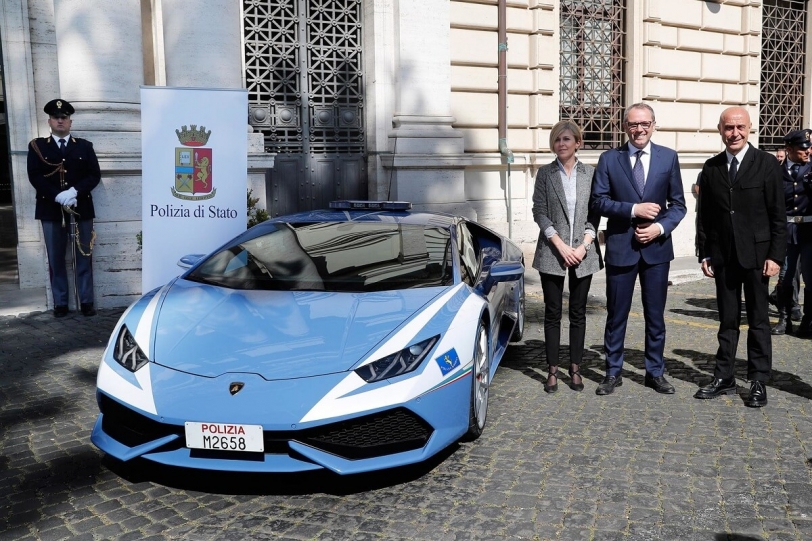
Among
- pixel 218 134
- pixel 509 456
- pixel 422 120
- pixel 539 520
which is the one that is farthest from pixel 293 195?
pixel 539 520

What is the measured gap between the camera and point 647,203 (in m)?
5.54

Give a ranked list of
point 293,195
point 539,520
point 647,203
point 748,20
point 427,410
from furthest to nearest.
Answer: point 748,20 < point 293,195 < point 647,203 < point 427,410 < point 539,520

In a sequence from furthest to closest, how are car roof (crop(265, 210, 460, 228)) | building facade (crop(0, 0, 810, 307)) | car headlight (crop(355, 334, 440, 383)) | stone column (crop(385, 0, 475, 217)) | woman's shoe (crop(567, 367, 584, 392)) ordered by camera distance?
stone column (crop(385, 0, 475, 217)) < building facade (crop(0, 0, 810, 307)) < woman's shoe (crop(567, 367, 584, 392)) < car roof (crop(265, 210, 460, 228)) < car headlight (crop(355, 334, 440, 383))

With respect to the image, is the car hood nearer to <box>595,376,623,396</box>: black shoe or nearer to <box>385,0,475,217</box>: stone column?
<box>595,376,623,396</box>: black shoe

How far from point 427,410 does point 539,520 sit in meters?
0.71

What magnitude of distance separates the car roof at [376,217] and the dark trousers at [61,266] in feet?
12.9

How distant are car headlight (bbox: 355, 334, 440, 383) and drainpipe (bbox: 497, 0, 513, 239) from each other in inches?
350

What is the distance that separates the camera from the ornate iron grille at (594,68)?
14.0 meters

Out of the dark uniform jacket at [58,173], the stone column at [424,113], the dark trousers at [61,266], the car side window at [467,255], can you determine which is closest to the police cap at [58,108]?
the dark uniform jacket at [58,173]

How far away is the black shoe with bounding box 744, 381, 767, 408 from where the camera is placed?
17.8 feet

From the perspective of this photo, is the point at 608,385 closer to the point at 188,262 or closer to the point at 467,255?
the point at 467,255

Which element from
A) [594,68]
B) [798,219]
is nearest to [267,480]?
[798,219]

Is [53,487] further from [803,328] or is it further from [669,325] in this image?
[803,328]

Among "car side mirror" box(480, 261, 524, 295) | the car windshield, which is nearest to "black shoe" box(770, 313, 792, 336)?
"car side mirror" box(480, 261, 524, 295)
